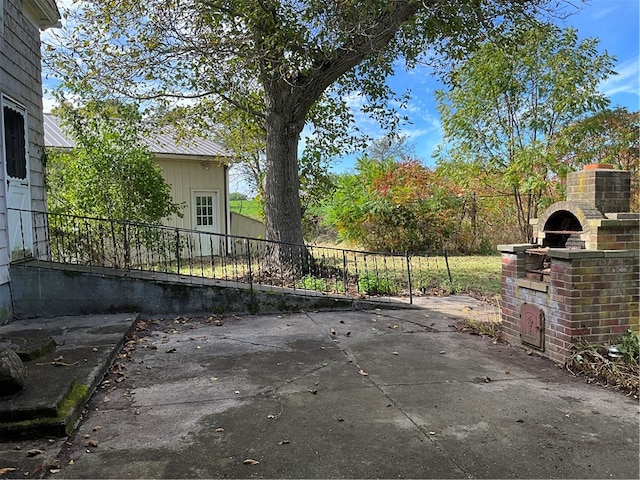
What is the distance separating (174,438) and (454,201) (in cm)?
1231

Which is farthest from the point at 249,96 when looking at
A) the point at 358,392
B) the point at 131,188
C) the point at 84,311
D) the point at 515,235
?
the point at 515,235

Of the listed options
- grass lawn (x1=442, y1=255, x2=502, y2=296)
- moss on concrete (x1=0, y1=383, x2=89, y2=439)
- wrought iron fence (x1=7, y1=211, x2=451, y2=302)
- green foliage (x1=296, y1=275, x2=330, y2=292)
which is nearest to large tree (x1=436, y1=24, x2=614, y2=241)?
grass lawn (x1=442, y1=255, x2=502, y2=296)

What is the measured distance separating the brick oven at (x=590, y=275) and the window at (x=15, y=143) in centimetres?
620

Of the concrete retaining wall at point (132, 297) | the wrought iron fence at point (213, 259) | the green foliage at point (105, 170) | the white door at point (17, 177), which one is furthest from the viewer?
the green foliage at point (105, 170)

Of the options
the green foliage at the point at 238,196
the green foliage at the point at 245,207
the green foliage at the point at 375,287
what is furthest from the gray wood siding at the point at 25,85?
the green foliage at the point at 238,196

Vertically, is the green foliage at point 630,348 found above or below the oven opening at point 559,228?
below

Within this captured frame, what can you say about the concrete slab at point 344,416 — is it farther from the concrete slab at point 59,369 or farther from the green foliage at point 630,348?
the green foliage at point 630,348

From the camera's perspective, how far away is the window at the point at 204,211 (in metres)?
13.0

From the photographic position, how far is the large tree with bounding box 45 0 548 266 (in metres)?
6.88

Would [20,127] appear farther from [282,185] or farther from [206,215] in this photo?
[206,215]

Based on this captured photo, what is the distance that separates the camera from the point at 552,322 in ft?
13.7

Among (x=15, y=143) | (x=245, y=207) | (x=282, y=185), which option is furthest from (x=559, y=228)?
(x=245, y=207)

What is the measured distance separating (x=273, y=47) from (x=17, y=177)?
4039 millimetres

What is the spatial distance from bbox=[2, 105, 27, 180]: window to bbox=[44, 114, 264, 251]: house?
555 centimetres
